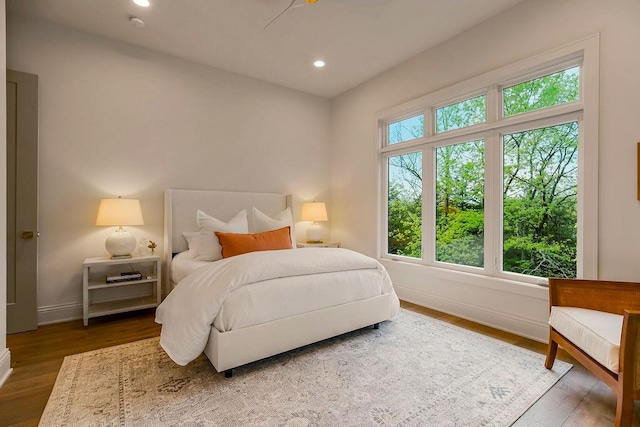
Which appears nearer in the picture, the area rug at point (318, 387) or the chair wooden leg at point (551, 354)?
the area rug at point (318, 387)

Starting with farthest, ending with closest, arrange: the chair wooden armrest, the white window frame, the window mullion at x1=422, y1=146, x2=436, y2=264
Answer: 1. the window mullion at x1=422, y1=146, x2=436, y2=264
2. the white window frame
3. the chair wooden armrest

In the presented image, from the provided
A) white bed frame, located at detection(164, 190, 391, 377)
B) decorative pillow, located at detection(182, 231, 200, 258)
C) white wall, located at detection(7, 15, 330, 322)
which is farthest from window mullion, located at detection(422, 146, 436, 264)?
decorative pillow, located at detection(182, 231, 200, 258)

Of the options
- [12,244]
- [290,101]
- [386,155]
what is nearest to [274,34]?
[290,101]

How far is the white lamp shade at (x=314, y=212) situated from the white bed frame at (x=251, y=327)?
0.60 m

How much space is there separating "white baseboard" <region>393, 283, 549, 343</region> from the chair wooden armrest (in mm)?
633

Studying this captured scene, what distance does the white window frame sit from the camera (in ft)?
7.72

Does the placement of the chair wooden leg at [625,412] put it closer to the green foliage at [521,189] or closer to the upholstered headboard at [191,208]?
the green foliage at [521,189]

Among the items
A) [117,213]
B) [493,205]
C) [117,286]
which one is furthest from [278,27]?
[117,286]

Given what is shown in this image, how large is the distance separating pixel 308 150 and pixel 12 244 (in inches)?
→ 142

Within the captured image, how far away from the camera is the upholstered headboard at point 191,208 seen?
3480 mm

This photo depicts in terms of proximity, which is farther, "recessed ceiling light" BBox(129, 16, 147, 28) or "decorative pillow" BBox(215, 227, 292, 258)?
"decorative pillow" BBox(215, 227, 292, 258)

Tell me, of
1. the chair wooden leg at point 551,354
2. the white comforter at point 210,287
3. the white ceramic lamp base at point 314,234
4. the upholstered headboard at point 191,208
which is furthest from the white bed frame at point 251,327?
the chair wooden leg at point 551,354

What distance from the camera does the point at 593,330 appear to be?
1706mm

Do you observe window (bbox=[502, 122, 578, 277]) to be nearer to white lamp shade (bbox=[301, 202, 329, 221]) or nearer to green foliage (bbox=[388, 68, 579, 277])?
green foliage (bbox=[388, 68, 579, 277])
